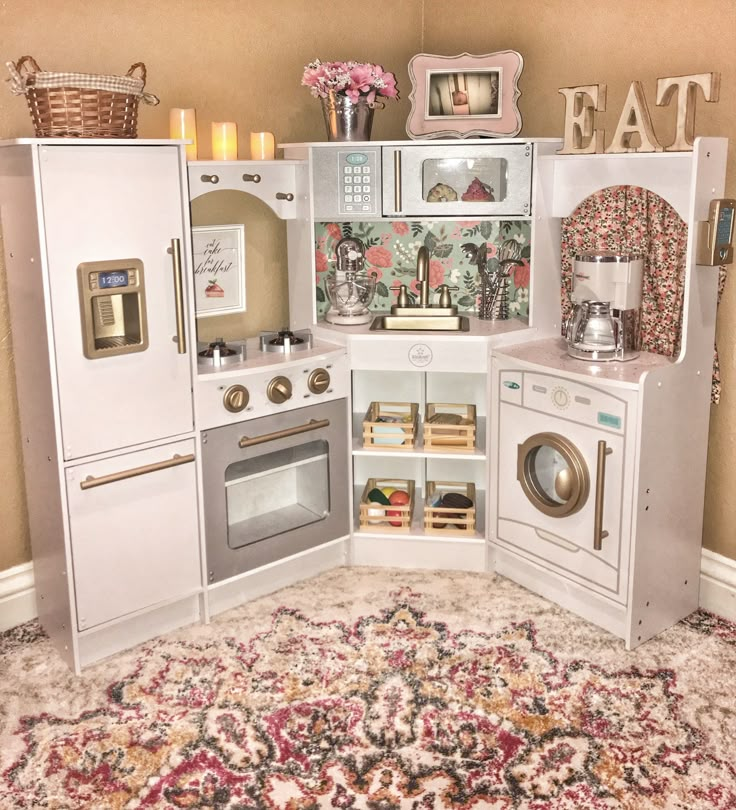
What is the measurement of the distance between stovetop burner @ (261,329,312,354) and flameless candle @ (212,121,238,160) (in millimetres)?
673

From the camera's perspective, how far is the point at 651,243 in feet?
10.7

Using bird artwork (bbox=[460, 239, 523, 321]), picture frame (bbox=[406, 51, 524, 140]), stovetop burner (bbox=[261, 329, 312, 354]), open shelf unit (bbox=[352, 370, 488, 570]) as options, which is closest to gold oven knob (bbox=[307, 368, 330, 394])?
stovetop burner (bbox=[261, 329, 312, 354])

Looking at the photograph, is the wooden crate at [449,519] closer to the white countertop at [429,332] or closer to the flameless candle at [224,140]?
the white countertop at [429,332]

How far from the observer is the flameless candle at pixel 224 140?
333 centimetres

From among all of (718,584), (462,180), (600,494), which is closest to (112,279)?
(462,180)

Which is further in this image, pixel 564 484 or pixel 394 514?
pixel 394 514

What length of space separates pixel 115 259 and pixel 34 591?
4.31 feet

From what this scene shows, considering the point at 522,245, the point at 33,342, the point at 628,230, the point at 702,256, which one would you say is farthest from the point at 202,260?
the point at 702,256

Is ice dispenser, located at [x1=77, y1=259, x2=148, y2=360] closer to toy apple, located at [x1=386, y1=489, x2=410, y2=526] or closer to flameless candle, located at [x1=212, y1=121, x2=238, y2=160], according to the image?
flameless candle, located at [x1=212, y1=121, x2=238, y2=160]

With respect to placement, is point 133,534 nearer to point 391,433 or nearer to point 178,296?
point 178,296

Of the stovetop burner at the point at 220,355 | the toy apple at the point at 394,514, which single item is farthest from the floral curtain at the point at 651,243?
the stovetop burner at the point at 220,355

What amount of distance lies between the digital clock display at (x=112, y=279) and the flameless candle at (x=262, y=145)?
2.94 ft

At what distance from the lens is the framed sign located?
139 inches

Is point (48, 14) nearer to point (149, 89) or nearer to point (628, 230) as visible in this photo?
point (149, 89)
